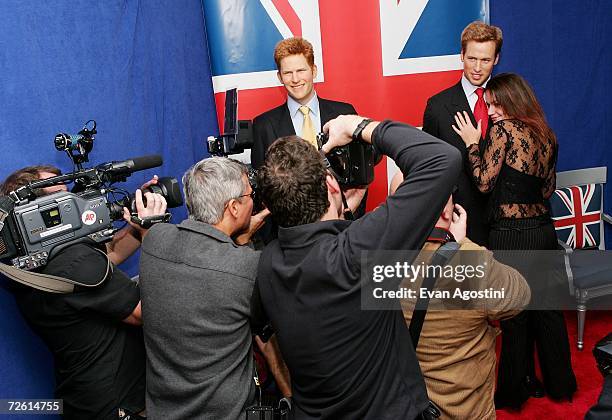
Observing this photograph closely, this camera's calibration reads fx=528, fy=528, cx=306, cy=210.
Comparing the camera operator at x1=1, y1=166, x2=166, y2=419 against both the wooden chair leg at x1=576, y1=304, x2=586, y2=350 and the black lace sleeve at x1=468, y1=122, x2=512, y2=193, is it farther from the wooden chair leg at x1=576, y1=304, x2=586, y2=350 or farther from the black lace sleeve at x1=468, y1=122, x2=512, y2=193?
the wooden chair leg at x1=576, y1=304, x2=586, y2=350

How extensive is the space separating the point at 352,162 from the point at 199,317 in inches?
22.2

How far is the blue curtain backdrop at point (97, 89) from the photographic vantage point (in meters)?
1.74

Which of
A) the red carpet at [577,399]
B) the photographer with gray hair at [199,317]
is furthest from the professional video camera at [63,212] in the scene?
the red carpet at [577,399]

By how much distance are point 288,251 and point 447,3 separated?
2.30m

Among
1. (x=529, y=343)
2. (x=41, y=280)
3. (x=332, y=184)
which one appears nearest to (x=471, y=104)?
(x=529, y=343)

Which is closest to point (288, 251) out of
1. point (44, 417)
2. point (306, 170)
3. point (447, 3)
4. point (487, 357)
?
point (306, 170)

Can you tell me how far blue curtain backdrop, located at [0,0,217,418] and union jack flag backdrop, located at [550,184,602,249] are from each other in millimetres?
2209

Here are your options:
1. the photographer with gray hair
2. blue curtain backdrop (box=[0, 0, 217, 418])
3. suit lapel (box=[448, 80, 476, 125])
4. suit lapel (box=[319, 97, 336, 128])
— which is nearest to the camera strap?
the photographer with gray hair

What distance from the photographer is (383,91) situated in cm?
302

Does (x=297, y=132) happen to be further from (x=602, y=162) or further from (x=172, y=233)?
(x=602, y=162)

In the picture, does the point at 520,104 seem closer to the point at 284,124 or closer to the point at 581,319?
the point at 284,124

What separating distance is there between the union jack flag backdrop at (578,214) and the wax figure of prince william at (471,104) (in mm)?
929

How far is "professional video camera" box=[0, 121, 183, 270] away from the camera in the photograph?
4.54ft

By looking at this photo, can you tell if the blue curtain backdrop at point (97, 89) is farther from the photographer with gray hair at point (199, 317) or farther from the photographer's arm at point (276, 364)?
the photographer's arm at point (276, 364)
